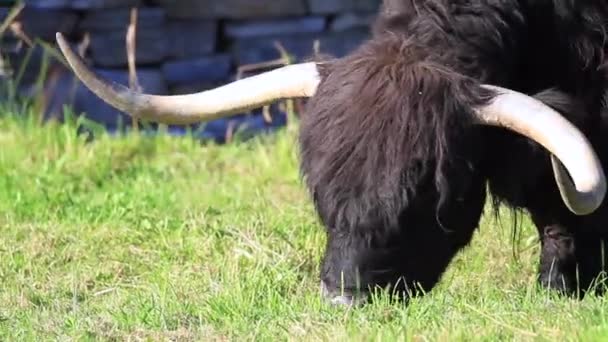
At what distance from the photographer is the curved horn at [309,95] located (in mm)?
4883

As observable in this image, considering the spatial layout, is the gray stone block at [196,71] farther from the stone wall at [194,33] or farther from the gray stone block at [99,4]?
the gray stone block at [99,4]

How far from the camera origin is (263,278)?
5.98m

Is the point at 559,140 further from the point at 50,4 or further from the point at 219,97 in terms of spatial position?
the point at 50,4

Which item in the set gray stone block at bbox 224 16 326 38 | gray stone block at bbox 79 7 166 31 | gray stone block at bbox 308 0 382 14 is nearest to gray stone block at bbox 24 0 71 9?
gray stone block at bbox 79 7 166 31

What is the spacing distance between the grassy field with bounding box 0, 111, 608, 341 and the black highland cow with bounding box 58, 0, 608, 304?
0.22 meters

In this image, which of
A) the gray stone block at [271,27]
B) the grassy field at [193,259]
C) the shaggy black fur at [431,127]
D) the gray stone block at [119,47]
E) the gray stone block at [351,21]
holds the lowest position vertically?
the grassy field at [193,259]

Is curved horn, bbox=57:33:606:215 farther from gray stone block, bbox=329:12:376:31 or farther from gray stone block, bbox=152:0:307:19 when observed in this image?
gray stone block, bbox=329:12:376:31

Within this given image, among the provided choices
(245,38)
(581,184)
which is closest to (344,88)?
(581,184)

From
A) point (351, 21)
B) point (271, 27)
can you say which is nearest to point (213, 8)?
point (271, 27)

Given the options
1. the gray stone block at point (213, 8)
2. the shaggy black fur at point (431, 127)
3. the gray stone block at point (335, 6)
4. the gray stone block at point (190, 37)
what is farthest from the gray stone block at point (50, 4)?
the shaggy black fur at point (431, 127)

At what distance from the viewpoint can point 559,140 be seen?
196 inches

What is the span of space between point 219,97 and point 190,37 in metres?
5.65

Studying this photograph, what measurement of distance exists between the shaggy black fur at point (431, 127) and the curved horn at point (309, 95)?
0.29 ft

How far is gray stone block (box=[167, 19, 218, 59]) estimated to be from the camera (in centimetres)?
1114
